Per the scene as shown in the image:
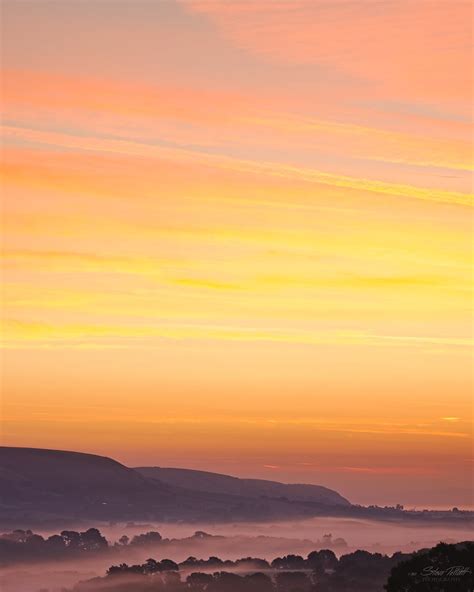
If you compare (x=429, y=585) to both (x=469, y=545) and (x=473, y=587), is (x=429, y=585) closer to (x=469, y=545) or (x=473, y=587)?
(x=473, y=587)

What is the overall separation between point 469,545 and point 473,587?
36.7 ft

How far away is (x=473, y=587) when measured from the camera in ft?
320

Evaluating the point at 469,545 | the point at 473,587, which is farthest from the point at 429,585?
the point at 469,545

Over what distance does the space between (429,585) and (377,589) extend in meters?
102

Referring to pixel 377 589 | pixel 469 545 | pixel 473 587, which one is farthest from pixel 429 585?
pixel 377 589

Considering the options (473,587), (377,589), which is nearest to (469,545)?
(473,587)

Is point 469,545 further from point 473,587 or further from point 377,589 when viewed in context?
point 377,589

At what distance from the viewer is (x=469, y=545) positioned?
109 metres

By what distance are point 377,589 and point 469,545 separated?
302 feet

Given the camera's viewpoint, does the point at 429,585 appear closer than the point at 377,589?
Yes

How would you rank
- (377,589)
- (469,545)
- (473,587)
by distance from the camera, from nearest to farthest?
(473,587) < (469,545) < (377,589)

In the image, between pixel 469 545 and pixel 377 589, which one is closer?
pixel 469 545

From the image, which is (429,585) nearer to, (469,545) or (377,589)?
(469,545)

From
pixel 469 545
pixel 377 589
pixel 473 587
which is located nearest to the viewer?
pixel 473 587
